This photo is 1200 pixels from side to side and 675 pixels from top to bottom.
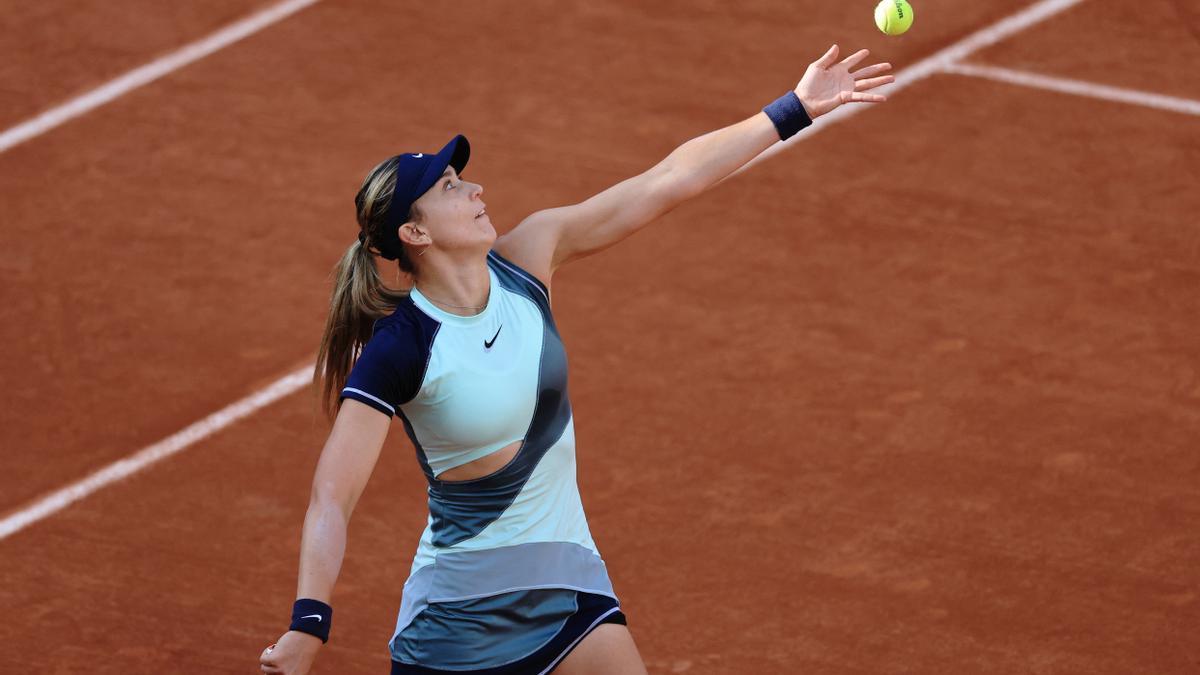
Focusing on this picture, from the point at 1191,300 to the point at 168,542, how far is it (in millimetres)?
4979

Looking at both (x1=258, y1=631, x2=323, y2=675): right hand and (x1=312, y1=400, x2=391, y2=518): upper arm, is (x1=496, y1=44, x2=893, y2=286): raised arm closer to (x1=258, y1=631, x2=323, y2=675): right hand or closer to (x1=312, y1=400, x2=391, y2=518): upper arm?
(x1=312, y1=400, x2=391, y2=518): upper arm

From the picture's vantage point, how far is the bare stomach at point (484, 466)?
496cm

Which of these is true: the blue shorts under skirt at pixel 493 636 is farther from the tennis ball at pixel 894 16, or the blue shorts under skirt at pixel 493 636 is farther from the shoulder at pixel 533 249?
the tennis ball at pixel 894 16

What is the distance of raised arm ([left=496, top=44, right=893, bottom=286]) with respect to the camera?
17.4 feet

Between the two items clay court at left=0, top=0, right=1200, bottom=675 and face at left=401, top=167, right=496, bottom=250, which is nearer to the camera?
face at left=401, top=167, right=496, bottom=250

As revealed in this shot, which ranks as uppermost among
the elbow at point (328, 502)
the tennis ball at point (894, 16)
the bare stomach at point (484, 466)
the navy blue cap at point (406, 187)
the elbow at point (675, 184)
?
the navy blue cap at point (406, 187)

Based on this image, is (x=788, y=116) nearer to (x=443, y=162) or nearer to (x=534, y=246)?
(x=534, y=246)

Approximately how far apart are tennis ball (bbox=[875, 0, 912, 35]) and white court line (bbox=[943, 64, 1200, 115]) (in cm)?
367

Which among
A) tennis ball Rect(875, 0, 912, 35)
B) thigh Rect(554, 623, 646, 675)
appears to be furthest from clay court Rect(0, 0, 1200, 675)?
tennis ball Rect(875, 0, 912, 35)

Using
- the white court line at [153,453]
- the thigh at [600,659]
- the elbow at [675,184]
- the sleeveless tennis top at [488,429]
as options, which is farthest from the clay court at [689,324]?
the elbow at [675,184]

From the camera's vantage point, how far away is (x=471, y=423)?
16.0 feet

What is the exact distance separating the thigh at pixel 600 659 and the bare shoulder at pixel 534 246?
3.46 feet

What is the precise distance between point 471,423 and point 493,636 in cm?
64

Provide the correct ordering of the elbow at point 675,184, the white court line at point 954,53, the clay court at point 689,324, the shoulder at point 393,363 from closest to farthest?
the shoulder at point 393,363 < the elbow at point 675,184 < the clay court at point 689,324 < the white court line at point 954,53
